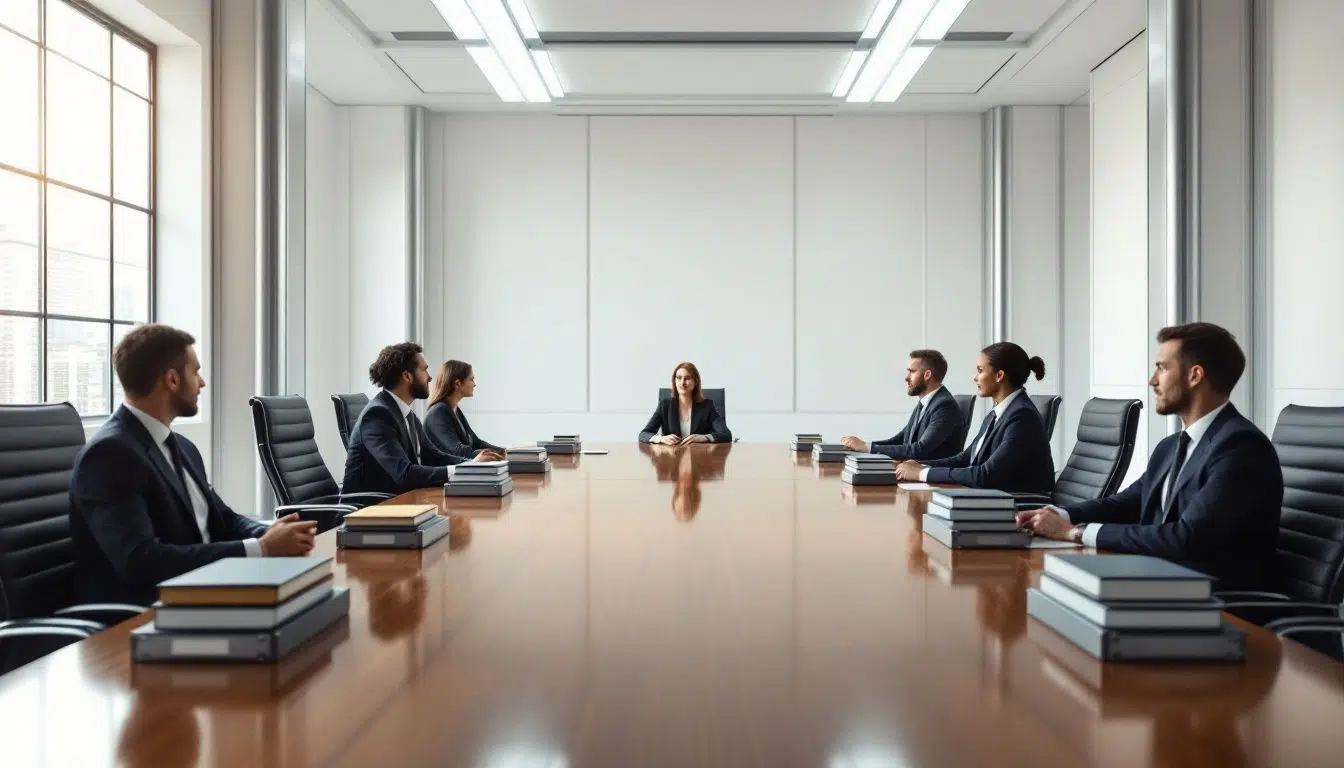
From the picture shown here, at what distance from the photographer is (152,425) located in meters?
2.65

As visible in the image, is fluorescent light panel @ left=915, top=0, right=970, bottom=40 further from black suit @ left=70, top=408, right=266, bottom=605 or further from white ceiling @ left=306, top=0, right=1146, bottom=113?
black suit @ left=70, top=408, right=266, bottom=605

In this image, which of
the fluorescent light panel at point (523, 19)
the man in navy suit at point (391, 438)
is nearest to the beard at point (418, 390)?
the man in navy suit at point (391, 438)

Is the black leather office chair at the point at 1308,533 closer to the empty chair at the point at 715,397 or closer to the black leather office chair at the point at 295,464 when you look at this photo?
the black leather office chair at the point at 295,464

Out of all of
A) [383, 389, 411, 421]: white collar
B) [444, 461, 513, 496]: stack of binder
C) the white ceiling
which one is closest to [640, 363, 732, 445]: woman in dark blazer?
[383, 389, 411, 421]: white collar

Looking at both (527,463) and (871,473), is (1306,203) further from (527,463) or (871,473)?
(527,463)

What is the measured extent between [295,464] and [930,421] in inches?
132

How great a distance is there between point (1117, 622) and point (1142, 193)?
680 centimetres

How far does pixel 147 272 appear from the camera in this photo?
6.09m

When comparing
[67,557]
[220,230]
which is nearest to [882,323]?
[220,230]

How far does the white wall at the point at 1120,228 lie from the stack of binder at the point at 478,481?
5142 millimetres

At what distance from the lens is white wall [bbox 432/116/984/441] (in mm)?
9344

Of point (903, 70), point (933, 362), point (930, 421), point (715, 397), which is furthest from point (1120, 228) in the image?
point (715, 397)

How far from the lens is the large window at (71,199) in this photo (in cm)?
493

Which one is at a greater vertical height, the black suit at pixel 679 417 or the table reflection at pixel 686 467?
the black suit at pixel 679 417
